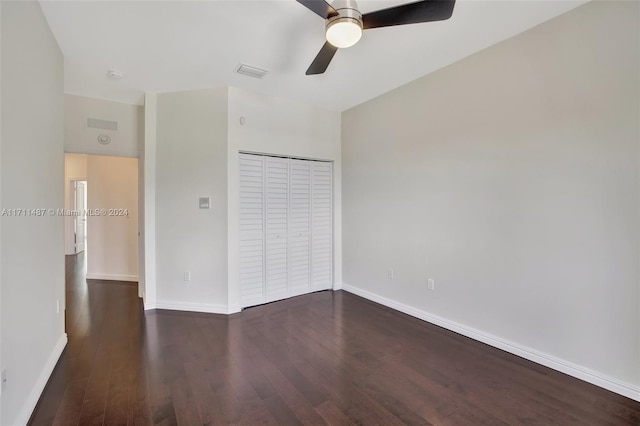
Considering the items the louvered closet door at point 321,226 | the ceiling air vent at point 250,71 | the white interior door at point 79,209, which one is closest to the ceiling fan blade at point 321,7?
the ceiling air vent at point 250,71

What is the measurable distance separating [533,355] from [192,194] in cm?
383

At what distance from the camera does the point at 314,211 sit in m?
4.33

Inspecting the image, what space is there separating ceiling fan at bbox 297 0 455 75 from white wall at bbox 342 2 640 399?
4.14ft

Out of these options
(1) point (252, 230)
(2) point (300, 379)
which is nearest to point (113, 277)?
(1) point (252, 230)

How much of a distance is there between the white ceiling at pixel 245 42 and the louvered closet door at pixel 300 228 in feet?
3.85

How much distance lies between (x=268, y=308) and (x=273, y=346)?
102 centimetres

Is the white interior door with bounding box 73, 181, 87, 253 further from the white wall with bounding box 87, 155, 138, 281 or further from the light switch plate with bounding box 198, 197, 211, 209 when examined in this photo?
the light switch plate with bounding box 198, 197, 211, 209

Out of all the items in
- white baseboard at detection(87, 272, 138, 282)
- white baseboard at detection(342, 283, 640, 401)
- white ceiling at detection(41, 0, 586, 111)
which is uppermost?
white ceiling at detection(41, 0, 586, 111)

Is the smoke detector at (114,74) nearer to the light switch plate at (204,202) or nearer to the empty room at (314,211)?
the empty room at (314,211)

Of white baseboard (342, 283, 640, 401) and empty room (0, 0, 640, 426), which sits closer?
empty room (0, 0, 640, 426)

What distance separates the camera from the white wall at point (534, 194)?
2.02 m

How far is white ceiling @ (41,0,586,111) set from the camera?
213 centimetres

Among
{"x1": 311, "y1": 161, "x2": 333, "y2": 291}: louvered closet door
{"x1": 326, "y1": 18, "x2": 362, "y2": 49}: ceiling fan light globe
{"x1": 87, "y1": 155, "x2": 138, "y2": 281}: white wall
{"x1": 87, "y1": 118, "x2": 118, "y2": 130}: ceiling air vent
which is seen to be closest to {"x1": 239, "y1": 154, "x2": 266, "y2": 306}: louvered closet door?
{"x1": 311, "y1": 161, "x2": 333, "y2": 291}: louvered closet door

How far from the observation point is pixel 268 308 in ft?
12.1
